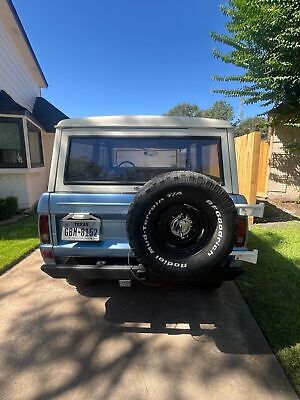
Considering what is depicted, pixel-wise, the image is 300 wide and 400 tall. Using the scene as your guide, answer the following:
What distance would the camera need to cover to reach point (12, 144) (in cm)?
825

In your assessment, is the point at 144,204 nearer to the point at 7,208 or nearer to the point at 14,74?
the point at 7,208

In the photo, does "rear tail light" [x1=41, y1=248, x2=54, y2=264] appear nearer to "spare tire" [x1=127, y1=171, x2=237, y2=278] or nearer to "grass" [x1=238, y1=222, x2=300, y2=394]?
"spare tire" [x1=127, y1=171, x2=237, y2=278]

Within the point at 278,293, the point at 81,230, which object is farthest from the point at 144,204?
the point at 278,293

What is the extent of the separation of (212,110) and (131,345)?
63.3 meters

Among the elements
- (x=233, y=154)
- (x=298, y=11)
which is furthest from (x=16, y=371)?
(x=298, y=11)

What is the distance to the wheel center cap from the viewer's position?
2443 millimetres

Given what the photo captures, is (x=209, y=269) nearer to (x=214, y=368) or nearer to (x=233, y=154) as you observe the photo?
(x=214, y=368)

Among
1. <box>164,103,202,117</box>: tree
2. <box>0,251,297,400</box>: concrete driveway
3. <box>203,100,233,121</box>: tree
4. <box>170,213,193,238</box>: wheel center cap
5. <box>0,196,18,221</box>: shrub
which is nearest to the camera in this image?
<box>0,251,297,400</box>: concrete driveway

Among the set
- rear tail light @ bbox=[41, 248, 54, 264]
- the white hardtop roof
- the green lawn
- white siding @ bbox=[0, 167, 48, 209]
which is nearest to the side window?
the white hardtop roof

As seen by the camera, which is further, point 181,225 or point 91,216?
point 91,216

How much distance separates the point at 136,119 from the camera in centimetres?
289

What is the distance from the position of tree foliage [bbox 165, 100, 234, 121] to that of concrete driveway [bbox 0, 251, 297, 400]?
185ft

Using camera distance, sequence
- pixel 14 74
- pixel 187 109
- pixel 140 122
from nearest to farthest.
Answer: pixel 140 122 < pixel 14 74 < pixel 187 109

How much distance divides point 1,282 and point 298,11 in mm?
7993
